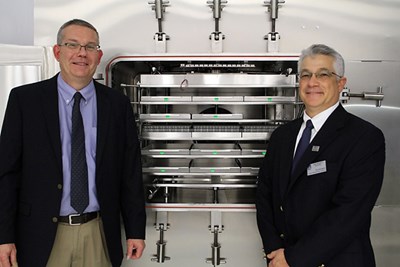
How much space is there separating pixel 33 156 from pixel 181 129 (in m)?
0.75

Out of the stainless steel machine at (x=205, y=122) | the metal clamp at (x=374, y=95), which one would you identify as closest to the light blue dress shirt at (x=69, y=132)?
the stainless steel machine at (x=205, y=122)

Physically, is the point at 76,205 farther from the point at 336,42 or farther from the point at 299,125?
the point at 336,42

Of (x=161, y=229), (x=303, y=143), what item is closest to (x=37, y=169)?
(x=161, y=229)

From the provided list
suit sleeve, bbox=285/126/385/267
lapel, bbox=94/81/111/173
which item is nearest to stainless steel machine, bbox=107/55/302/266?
lapel, bbox=94/81/111/173

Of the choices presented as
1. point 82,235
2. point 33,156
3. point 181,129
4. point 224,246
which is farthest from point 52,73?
point 224,246

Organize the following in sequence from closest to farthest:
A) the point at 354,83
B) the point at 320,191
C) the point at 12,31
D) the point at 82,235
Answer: the point at 320,191 < the point at 82,235 < the point at 354,83 < the point at 12,31

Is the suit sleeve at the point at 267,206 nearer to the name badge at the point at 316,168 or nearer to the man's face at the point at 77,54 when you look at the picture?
the name badge at the point at 316,168

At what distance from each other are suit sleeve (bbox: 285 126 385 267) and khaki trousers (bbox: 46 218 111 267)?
2.71 feet

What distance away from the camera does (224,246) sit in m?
2.12

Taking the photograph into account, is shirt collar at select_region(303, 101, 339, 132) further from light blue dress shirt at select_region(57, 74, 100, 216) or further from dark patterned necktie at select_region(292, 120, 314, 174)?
light blue dress shirt at select_region(57, 74, 100, 216)

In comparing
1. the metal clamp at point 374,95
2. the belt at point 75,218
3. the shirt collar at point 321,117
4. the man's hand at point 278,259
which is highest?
the metal clamp at point 374,95

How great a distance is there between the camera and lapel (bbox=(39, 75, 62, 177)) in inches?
56.6

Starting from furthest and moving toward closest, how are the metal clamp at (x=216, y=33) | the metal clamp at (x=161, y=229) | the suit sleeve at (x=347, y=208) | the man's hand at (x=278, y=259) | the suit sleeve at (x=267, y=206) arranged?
the metal clamp at (x=161, y=229), the metal clamp at (x=216, y=33), the suit sleeve at (x=267, y=206), the man's hand at (x=278, y=259), the suit sleeve at (x=347, y=208)

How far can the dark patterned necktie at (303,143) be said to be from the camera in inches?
59.4
